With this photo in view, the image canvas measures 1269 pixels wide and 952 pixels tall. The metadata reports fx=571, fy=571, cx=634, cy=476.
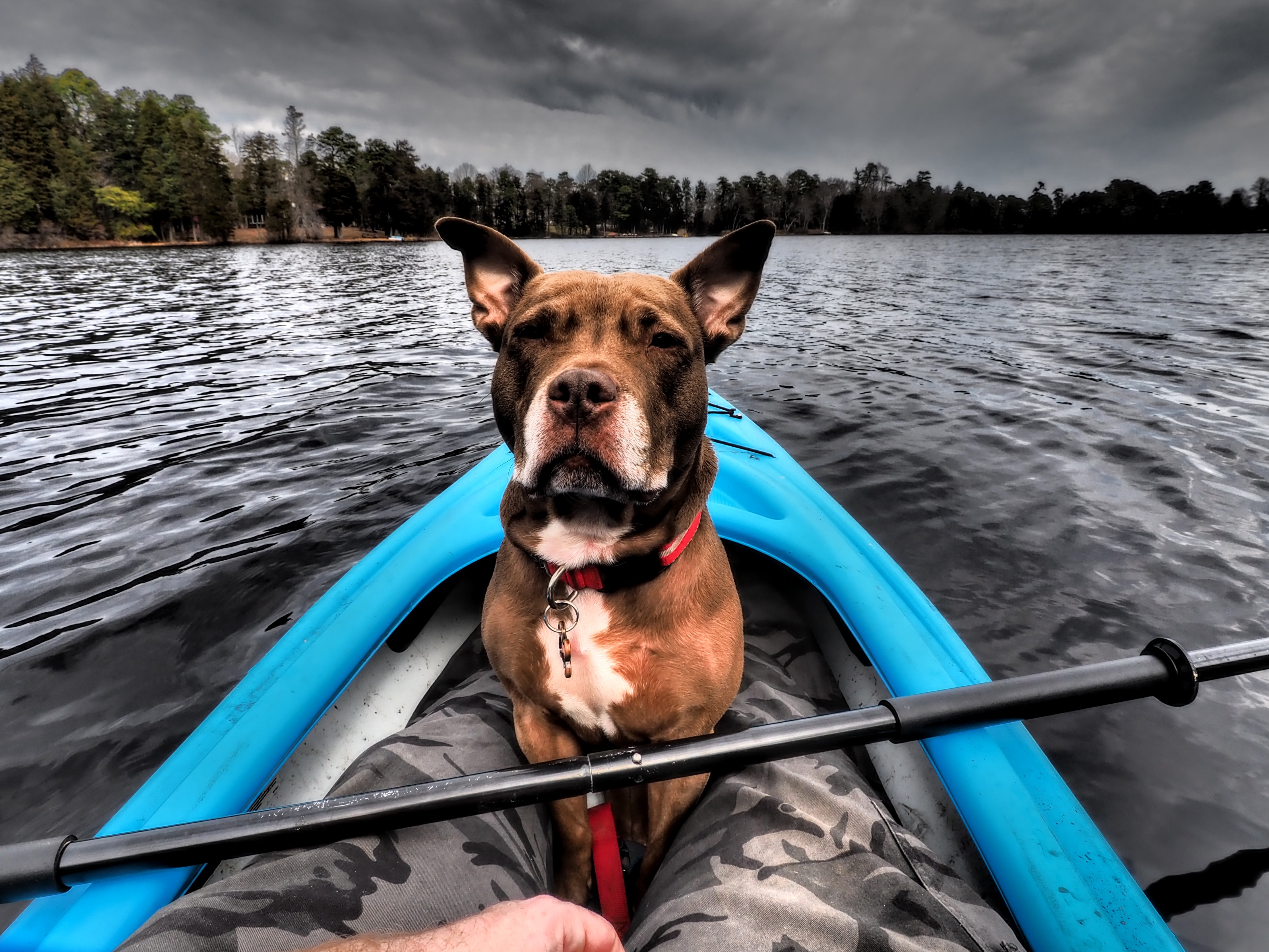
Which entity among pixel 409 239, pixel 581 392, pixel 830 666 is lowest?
pixel 830 666

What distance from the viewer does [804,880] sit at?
6.02ft

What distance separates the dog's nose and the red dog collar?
63cm

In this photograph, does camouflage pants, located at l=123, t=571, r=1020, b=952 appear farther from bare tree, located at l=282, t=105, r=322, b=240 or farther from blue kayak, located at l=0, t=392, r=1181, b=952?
bare tree, located at l=282, t=105, r=322, b=240

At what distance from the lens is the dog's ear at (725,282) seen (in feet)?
8.34

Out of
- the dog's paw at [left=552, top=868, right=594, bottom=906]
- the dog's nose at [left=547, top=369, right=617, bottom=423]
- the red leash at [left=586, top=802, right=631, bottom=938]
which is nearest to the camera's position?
the dog's nose at [left=547, top=369, right=617, bottom=423]

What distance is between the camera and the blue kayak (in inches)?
72.1

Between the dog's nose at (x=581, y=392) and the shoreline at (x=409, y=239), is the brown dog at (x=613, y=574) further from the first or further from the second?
the shoreline at (x=409, y=239)

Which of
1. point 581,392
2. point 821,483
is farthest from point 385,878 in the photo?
point 821,483

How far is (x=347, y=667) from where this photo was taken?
2869 millimetres

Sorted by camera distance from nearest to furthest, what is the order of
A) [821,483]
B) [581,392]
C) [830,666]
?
[581,392], [830,666], [821,483]

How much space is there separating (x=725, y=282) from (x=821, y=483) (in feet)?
16.2

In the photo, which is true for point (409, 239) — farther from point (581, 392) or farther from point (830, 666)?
point (581, 392)

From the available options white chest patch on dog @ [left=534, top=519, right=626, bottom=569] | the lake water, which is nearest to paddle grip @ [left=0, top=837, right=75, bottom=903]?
white chest patch on dog @ [left=534, top=519, right=626, bottom=569]

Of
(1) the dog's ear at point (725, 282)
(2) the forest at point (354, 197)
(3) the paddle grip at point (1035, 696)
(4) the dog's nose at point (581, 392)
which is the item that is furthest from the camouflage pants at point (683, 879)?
(2) the forest at point (354, 197)
